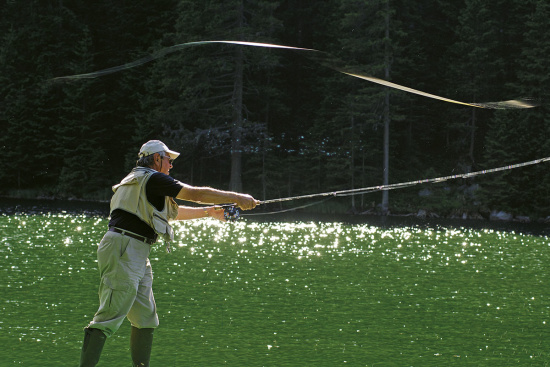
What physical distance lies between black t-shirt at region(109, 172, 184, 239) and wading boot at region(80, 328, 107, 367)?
0.81 meters

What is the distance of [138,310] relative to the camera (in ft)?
19.1

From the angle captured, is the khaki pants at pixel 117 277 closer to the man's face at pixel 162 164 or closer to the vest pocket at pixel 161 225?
the vest pocket at pixel 161 225

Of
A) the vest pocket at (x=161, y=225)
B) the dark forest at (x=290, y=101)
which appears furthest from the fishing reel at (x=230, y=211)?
the dark forest at (x=290, y=101)

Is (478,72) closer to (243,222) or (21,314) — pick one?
(243,222)

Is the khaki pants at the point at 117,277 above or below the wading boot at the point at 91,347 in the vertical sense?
above

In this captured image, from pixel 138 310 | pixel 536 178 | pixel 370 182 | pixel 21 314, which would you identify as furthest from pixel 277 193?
pixel 138 310

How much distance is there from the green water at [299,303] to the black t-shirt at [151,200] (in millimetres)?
1596

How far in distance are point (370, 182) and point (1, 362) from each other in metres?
34.7

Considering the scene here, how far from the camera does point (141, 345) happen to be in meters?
5.88

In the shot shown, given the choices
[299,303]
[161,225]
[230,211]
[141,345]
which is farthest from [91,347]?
[299,303]

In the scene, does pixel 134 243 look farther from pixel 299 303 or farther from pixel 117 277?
pixel 299 303

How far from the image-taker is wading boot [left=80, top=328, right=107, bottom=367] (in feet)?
18.0

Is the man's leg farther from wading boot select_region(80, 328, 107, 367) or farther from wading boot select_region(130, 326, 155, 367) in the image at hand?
wading boot select_region(80, 328, 107, 367)

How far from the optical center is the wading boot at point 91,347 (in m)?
5.50
